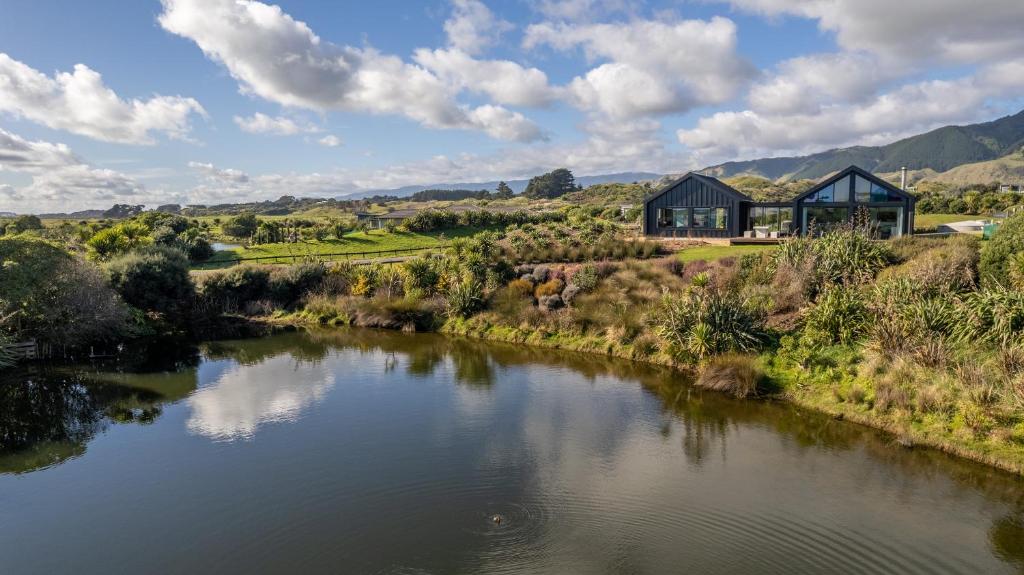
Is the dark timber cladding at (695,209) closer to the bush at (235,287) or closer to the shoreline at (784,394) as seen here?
the shoreline at (784,394)

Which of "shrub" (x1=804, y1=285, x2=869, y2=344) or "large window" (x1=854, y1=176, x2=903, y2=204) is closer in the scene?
"shrub" (x1=804, y1=285, x2=869, y2=344)

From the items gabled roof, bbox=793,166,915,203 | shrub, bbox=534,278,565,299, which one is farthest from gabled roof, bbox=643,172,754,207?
shrub, bbox=534,278,565,299

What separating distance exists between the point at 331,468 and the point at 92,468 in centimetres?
585

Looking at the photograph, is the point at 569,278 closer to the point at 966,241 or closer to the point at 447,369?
the point at 447,369

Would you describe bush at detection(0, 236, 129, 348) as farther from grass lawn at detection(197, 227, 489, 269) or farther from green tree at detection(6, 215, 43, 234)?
green tree at detection(6, 215, 43, 234)

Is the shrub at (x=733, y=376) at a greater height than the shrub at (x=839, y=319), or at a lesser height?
lesser

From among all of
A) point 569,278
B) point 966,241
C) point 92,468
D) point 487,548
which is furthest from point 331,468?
point 966,241

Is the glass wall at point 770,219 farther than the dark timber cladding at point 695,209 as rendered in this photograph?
No

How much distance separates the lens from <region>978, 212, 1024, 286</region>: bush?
19209mm

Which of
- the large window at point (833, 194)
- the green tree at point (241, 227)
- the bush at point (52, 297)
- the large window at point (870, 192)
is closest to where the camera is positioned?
the bush at point (52, 297)

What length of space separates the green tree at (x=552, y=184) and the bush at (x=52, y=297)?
367 feet

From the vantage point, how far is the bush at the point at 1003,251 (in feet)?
63.0

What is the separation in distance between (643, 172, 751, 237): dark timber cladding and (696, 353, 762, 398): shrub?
1927cm

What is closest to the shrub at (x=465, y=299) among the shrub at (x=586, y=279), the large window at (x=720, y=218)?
the shrub at (x=586, y=279)
